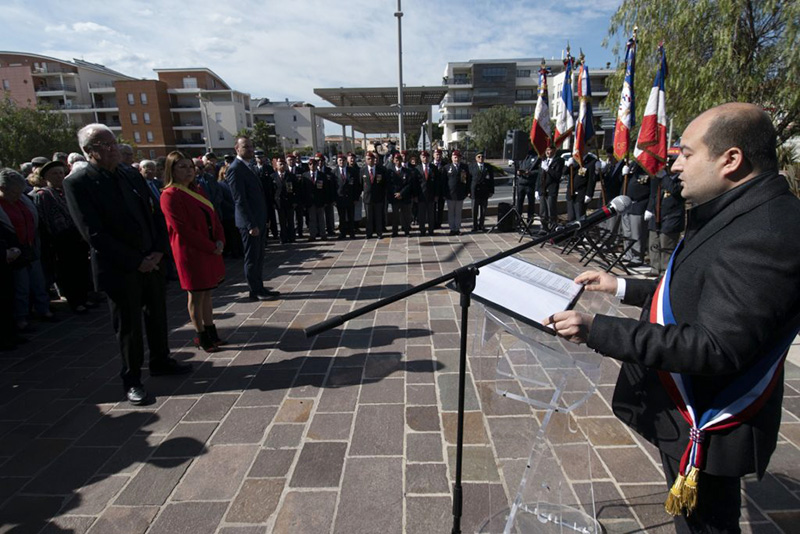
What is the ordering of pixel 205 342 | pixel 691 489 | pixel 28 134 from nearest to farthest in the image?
pixel 691 489, pixel 205 342, pixel 28 134

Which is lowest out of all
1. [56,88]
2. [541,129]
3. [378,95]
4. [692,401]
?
[692,401]

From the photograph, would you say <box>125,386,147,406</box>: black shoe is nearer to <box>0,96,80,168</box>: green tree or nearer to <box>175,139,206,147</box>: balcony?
<box>0,96,80,168</box>: green tree

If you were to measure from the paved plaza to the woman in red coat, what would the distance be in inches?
23.6

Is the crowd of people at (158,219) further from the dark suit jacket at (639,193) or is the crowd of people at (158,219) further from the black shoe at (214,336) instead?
the dark suit jacket at (639,193)

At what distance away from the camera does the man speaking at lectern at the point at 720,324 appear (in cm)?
116

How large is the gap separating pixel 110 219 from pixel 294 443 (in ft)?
6.96

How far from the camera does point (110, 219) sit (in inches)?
125

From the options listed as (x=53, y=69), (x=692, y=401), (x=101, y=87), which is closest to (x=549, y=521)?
(x=692, y=401)

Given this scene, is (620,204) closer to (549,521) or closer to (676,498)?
(676,498)

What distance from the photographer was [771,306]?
114cm

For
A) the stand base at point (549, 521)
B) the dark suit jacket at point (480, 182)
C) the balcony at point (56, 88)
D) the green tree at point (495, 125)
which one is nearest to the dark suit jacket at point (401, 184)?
the dark suit jacket at point (480, 182)

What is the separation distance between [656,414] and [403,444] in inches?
66.5

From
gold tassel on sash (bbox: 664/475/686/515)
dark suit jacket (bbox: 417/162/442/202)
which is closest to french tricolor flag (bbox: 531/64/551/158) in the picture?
dark suit jacket (bbox: 417/162/442/202)

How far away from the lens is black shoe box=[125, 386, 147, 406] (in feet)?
11.1
